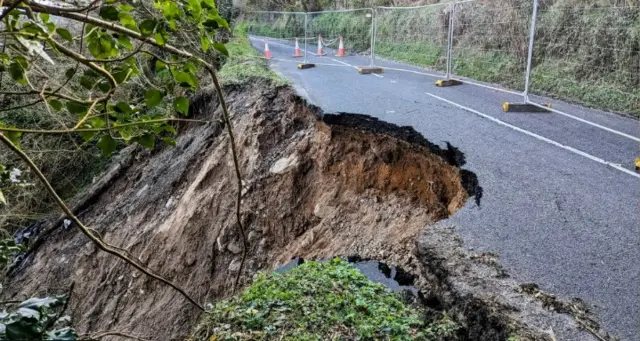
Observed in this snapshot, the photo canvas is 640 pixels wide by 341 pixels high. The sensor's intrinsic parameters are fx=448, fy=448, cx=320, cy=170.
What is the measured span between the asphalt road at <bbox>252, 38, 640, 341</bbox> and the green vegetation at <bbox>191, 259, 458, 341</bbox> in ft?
2.71

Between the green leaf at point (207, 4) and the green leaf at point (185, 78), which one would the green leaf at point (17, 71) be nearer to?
the green leaf at point (185, 78)

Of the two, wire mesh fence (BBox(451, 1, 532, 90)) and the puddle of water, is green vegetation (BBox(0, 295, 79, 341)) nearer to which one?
the puddle of water

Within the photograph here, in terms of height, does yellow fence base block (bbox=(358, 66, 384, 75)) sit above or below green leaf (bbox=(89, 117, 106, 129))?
below

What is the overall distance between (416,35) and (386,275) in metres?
12.5

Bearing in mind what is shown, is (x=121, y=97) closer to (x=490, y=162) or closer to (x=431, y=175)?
(x=431, y=175)

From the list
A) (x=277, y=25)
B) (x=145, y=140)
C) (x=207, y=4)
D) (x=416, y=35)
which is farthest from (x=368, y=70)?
(x=277, y=25)

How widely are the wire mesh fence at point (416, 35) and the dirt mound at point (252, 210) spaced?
22.2 feet

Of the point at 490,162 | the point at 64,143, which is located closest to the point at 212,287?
the point at 490,162

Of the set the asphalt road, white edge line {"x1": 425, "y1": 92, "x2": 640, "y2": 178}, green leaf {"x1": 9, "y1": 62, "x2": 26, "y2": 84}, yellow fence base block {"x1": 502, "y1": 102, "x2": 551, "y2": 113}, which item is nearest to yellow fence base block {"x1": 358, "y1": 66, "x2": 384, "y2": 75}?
the asphalt road

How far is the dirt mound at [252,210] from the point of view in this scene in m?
5.21

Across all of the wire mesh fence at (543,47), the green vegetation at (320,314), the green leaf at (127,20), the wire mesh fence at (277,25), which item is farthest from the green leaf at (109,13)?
the wire mesh fence at (277,25)

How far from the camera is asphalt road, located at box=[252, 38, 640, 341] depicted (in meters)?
3.04

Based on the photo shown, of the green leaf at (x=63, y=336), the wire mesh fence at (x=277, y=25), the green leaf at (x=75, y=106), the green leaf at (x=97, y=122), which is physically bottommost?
the green leaf at (x=63, y=336)

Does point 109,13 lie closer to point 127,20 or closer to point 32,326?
point 127,20
